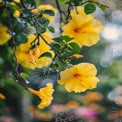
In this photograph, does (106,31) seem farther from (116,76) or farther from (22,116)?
(22,116)

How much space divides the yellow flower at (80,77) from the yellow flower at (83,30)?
89mm

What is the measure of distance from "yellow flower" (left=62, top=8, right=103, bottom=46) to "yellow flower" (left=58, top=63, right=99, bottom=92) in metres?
0.09

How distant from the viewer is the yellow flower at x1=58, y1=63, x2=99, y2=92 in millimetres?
654

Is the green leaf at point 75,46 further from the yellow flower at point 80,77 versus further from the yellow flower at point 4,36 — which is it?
the yellow flower at point 4,36

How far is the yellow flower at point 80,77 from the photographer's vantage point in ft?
2.15

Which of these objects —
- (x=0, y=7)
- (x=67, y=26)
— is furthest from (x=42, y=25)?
(x=0, y=7)

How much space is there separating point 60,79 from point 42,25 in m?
0.13

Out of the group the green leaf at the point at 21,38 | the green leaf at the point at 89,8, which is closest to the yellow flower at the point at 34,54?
the green leaf at the point at 21,38

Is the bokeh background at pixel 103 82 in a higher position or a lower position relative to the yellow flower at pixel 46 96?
higher

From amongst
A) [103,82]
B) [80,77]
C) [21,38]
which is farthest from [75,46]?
[103,82]

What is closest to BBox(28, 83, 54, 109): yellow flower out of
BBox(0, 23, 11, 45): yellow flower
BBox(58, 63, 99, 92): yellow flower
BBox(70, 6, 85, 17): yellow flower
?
BBox(58, 63, 99, 92): yellow flower

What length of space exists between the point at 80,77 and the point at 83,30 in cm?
13

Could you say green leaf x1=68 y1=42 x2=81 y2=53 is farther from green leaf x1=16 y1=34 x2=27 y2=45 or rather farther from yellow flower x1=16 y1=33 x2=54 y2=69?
green leaf x1=16 y1=34 x2=27 y2=45

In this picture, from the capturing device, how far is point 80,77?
0.67 metres
